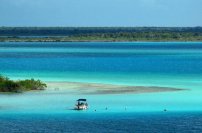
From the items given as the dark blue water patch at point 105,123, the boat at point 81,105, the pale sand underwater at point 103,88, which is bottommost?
the dark blue water patch at point 105,123

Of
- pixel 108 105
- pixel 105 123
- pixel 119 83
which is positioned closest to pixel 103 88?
pixel 119 83

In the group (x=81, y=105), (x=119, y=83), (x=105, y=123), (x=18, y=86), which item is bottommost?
(x=105, y=123)

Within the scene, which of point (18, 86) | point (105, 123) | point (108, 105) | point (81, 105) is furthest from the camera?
point (18, 86)

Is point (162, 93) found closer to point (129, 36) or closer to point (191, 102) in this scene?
point (191, 102)

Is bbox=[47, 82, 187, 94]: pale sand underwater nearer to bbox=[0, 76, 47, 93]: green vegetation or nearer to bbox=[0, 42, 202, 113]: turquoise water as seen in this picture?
bbox=[0, 76, 47, 93]: green vegetation

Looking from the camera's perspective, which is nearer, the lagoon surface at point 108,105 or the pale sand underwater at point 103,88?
the lagoon surface at point 108,105

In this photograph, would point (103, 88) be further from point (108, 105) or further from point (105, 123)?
point (105, 123)

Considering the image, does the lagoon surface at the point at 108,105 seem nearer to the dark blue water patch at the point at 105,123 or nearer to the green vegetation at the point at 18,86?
the dark blue water patch at the point at 105,123

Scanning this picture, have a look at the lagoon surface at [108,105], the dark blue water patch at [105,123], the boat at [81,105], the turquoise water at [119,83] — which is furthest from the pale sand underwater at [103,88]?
the dark blue water patch at [105,123]
